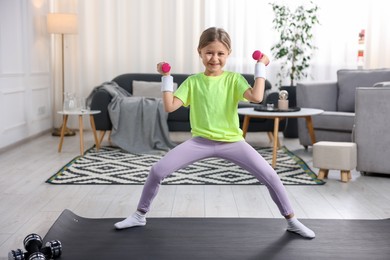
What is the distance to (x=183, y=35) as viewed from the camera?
7.01 meters

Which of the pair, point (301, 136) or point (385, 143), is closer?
point (385, 143)

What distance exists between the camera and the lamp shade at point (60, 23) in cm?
637

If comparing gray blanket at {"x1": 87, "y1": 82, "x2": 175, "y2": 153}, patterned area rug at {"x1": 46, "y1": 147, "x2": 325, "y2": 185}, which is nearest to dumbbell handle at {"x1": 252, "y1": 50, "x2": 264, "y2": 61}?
patterned area rug at {"x1": 46, "y1": 147, "x2": 325, "y2": 185}

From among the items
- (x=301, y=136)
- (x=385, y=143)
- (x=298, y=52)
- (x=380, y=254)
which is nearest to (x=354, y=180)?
(x=385, y=143)

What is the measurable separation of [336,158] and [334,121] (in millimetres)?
1182

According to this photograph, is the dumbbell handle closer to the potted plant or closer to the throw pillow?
the throw pillow

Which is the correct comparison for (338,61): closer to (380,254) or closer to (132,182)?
(132,182)

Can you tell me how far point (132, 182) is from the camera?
4.05 metres

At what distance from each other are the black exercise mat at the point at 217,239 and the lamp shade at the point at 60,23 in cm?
384

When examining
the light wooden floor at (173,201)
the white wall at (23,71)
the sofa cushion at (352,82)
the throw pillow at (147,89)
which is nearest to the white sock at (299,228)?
the light wooden floor at (173,201)

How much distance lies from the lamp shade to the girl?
4093 millimetres

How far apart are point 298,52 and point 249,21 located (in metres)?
0.85

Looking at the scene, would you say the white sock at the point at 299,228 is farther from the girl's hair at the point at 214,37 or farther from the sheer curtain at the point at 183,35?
the sheer curtain at the point at 183,35

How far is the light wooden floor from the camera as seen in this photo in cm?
316
